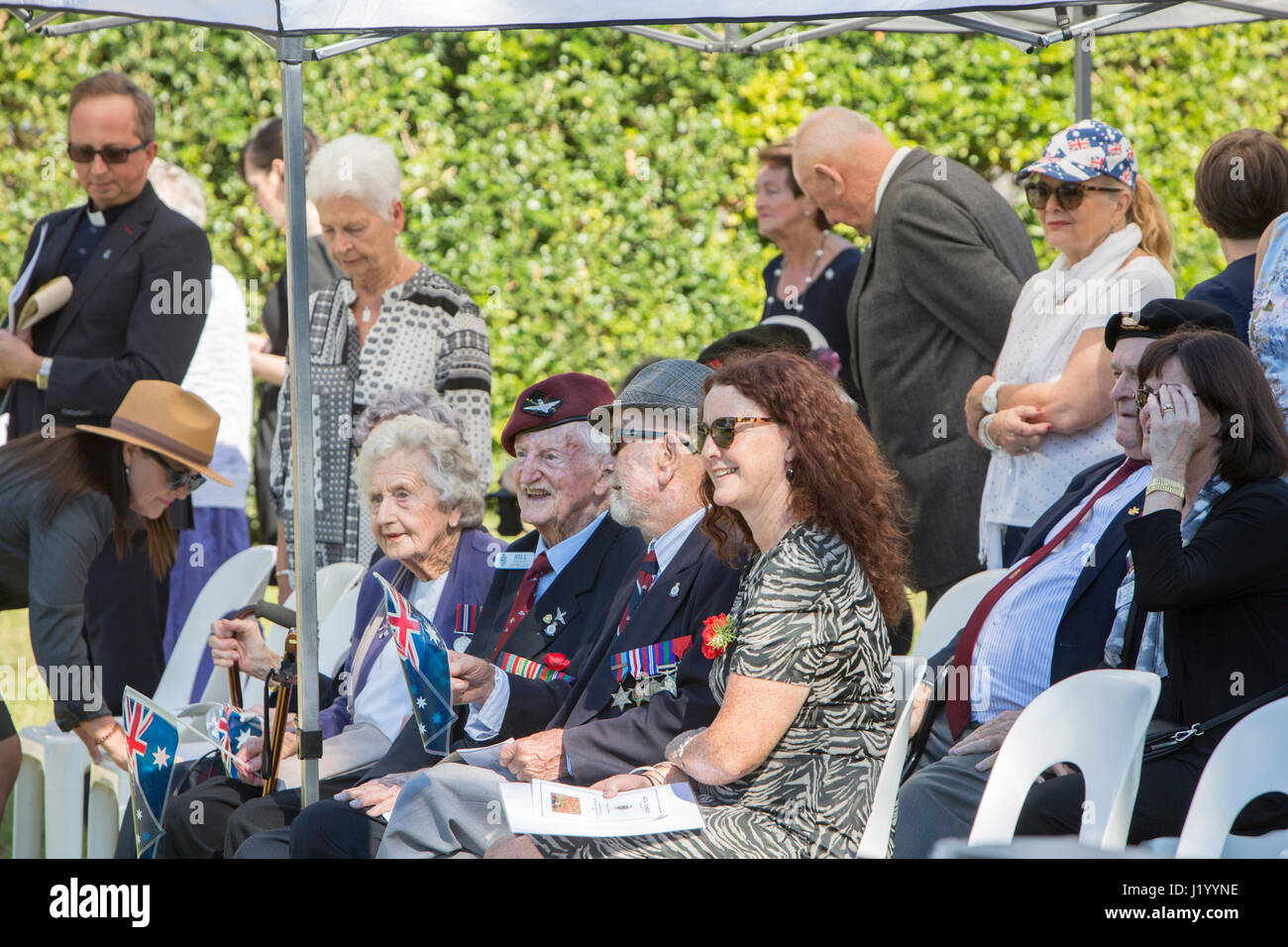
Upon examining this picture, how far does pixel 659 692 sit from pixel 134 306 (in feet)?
8.19

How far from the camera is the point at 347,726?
3768mm

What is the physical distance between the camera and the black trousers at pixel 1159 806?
2670mm

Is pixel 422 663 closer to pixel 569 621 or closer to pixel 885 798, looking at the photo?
pixel 569 621

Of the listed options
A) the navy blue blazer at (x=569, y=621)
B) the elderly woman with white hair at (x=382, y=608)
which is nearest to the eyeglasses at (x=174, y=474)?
the elderly woman with white hair at (x=382, y=608)

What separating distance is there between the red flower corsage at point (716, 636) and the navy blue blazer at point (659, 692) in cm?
6

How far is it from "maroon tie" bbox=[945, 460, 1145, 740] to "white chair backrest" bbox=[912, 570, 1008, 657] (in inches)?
8.0

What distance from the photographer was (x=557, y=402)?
3.66 m

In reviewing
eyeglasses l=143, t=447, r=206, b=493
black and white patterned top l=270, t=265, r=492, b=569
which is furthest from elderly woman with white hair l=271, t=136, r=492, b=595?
eyeglasses l=143, t=447, r=206, b=493

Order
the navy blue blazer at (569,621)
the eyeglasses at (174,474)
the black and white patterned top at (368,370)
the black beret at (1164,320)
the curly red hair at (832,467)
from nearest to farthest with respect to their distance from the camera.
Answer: the curly red hair at (832,467) → the black beret at (1164,320) → the navy blue blazer at (569,621) → the eyeglasses at (174,474) → the black and white patterned top at (368,370)

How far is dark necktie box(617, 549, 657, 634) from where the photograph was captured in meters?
3.17

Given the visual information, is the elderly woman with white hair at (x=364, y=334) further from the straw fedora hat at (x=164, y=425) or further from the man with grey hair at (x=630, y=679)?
the man with grey hair at (x=630, y=679)

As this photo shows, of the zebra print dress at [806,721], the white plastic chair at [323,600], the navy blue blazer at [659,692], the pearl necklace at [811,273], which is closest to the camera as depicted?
the zebra print dress at [806,721]

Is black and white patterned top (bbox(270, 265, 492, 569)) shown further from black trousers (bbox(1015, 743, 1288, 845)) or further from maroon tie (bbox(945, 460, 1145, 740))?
black trousers (bbox(1015, 743, 1288, 845))
